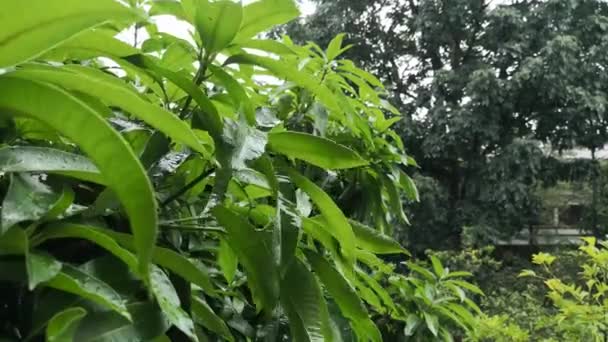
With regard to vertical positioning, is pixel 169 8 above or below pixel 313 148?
above

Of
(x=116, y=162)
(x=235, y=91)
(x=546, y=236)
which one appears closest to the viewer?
(x=116, y=162)

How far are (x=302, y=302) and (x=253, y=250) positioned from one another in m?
0.07

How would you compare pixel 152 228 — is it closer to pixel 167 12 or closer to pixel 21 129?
pixel 21 129

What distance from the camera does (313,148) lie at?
A: 51 centimetres

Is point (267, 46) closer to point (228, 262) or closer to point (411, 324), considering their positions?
point (228, 262)

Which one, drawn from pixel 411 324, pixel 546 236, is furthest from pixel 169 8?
pixel 546 236

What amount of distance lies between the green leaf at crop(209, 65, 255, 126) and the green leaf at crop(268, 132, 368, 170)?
28 millimetres

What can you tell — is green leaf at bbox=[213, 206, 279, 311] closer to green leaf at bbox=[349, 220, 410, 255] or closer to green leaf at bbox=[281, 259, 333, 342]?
green leaf at bbox=[281, 259, 333, 342]

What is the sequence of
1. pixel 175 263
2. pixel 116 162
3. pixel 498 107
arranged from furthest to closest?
pixel 498 107, pixel 175 263, pixel 116 162

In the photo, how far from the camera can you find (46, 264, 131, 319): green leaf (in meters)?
0.33

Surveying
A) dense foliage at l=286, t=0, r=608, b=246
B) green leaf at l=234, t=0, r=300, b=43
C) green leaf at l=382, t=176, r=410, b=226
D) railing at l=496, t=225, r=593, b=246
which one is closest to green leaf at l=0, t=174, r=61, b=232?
green leaf at l=234, t=0, r=300, b=43

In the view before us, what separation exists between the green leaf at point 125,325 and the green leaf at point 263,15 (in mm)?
266

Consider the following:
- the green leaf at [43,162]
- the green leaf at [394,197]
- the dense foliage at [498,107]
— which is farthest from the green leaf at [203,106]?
the dense foliage at [498,107]

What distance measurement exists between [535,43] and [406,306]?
6.53 m
